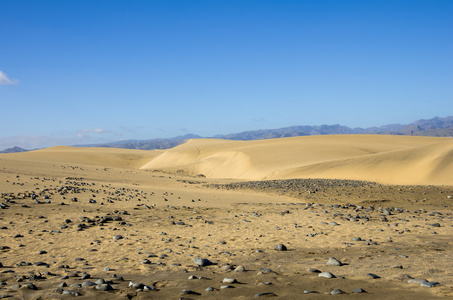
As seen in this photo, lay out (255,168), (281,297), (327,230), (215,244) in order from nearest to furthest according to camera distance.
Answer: (281,297)
(215,244)
(327,230)
(255,168)

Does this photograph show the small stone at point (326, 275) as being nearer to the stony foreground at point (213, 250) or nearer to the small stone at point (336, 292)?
the stony foreground at point (213, 250)

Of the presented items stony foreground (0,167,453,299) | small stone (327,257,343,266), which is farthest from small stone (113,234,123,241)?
small stone (327,257,343,266)

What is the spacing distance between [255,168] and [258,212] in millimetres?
24980

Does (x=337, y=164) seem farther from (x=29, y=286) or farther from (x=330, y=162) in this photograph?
(x=29, y=286)

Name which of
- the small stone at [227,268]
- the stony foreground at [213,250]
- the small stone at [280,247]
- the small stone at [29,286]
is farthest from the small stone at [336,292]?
the small stone at [29,286]

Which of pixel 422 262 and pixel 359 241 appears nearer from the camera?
pixel 422 262

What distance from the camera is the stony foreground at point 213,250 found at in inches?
225

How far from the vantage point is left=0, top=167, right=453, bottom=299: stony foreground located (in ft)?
18.8

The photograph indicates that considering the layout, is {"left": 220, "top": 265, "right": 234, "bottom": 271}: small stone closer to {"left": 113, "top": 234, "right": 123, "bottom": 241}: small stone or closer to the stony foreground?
the stony foreground

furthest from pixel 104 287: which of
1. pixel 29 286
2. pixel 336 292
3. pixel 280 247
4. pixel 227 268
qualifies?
pixel 280 247

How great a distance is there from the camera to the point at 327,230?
10.7m

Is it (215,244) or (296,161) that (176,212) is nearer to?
(215,244)

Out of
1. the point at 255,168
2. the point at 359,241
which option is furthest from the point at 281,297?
the point at 255,168

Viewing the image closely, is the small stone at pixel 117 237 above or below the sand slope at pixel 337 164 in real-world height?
below
